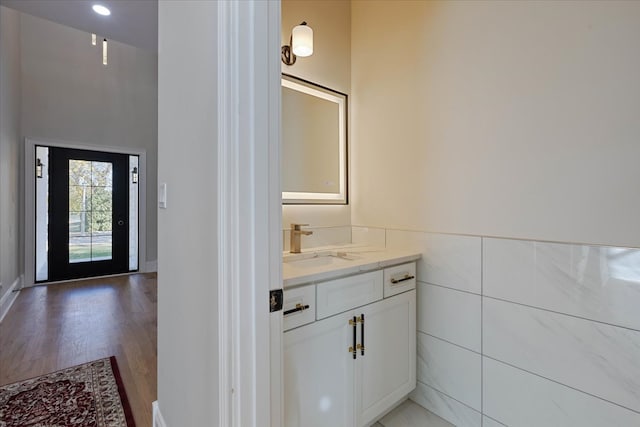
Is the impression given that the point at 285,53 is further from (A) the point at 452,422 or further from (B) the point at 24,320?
(B) the point at 24,320

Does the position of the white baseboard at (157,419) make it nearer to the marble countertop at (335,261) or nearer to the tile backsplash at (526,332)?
the marble countertop at (335,261)

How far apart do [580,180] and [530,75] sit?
518mm

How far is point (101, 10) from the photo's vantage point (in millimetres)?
2277

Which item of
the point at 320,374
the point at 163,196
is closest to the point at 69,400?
the point at 163,196

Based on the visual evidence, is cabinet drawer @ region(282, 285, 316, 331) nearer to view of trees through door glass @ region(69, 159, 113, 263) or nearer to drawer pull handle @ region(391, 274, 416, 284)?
drawer pull handle @ region(391, 274, 416, 284)

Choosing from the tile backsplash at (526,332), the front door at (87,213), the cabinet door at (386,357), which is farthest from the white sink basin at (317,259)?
the front door at (87,213)

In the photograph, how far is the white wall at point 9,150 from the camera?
3090mm

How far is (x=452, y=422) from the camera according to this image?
62.1 inches

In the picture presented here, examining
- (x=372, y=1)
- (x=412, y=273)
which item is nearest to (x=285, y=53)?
(x=372, y=1)

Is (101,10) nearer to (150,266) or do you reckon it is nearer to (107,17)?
(107,17)

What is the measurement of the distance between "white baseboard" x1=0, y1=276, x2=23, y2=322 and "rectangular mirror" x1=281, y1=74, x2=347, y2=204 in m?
3.42

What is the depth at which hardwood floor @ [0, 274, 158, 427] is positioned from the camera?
1.98 metres

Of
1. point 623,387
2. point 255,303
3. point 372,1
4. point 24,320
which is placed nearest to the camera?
point 255,303

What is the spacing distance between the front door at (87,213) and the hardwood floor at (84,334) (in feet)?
1.80
